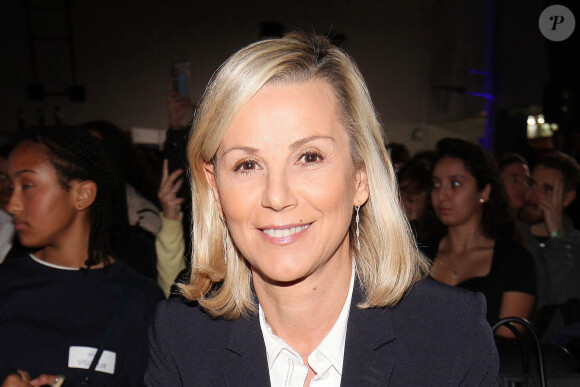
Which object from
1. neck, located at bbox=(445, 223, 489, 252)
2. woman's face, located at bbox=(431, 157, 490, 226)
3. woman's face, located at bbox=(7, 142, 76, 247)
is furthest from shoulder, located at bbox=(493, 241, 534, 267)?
woman's face, located at bbox=(7, 142, 76, 247)

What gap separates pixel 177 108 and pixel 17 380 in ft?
6.87

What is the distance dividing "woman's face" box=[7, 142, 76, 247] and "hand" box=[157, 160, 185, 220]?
0.59 m

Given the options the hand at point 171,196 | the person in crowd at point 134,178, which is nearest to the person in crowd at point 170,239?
the hand at point 171,196

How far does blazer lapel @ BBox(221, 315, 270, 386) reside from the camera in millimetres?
1564

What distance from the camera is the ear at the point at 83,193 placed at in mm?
2480

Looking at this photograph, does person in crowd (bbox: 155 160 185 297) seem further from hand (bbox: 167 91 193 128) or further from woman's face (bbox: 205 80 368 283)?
woman's face (bbox: 205 80 368 283)

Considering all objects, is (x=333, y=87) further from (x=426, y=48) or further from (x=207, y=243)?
(x=426, y=48)

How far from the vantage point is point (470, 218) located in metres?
3.46

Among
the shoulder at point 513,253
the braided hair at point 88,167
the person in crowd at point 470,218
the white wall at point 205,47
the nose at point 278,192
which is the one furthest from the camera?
the white wall at point 205,47

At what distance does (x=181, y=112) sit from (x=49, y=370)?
1977 millimetres

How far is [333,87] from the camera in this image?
4.94ft

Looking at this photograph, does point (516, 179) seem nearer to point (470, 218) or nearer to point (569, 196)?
point (569, 196)

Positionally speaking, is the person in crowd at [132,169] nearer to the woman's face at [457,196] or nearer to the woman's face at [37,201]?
the woman's face at [37,201]

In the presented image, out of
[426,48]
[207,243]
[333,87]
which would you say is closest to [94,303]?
[207,243]
